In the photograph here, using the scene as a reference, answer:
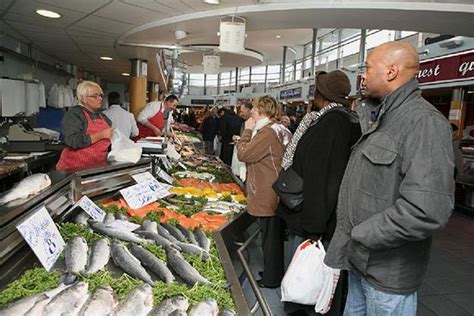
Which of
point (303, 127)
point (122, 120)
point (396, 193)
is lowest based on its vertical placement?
point (396, 193)

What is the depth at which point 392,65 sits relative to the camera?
6.10ft

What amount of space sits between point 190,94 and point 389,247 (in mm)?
36982

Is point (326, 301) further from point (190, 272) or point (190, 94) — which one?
point (190, 94)

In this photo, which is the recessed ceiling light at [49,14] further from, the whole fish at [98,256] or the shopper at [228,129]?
the shopper at [228,129]

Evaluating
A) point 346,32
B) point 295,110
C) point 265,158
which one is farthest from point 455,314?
point 346,32

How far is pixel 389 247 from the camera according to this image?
1.78m

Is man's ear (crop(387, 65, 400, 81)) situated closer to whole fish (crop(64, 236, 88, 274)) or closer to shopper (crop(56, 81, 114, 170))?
whole fish (crop(64, 236, 88, 274))

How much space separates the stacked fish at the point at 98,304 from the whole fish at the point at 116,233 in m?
0.73

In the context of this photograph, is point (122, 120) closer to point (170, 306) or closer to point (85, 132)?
point (85, 132)

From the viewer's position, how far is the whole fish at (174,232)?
2.73m

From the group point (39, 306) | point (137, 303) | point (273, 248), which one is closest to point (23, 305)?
point (39, 306)

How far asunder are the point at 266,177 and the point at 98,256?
2.06m

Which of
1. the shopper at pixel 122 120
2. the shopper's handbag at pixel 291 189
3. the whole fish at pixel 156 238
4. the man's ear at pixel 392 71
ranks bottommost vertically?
the whole fish at pixel 156 238

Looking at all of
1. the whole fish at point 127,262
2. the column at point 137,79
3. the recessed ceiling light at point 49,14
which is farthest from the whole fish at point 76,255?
the column at point 137,79
